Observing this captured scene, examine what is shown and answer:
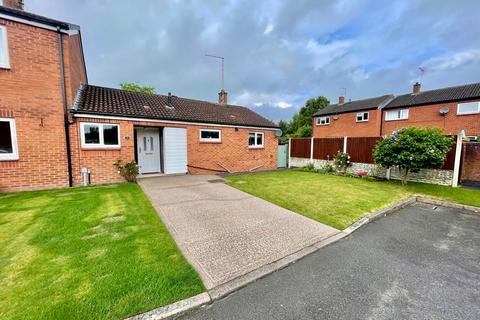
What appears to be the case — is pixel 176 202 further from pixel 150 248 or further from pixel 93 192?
pixel 93 192

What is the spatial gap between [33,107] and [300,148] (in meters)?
14.6

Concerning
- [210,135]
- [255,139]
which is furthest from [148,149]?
[255,139]

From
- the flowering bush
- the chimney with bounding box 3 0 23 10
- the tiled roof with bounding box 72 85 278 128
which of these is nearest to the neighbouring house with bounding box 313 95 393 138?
the flowering bush

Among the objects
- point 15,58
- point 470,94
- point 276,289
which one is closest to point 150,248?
point 276,289

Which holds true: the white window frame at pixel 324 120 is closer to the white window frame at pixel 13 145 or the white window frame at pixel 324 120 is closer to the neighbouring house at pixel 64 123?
the neighbouring house at pixel 64 123

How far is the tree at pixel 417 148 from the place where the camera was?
7.91m

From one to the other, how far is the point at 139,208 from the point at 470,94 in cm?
2363

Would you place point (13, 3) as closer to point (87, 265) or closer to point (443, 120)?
point (87, 265)

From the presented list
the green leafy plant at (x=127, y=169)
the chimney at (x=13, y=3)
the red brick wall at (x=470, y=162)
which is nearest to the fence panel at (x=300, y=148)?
the red brick wall at (x=470, y=162)

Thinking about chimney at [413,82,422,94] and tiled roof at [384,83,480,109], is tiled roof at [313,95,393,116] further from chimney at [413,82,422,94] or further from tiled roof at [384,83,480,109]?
chimney at [413,82,422,94]

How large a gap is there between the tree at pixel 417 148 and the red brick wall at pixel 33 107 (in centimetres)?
1347

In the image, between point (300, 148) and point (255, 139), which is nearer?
point (255, 139)

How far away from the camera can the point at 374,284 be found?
8.93ft

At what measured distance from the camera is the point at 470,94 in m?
15.5
